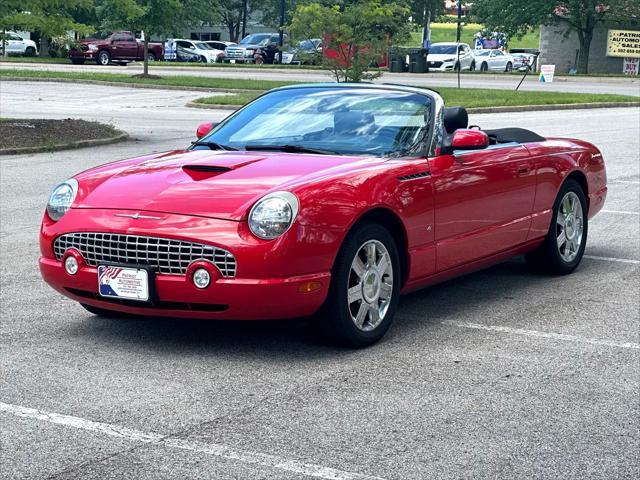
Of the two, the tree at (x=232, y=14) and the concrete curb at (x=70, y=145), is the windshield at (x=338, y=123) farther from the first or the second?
the tree at (x=232, y=14)

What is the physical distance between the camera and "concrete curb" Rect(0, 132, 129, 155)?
17.7m

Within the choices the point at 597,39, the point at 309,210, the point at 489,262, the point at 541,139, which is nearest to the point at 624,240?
the point at 541,139

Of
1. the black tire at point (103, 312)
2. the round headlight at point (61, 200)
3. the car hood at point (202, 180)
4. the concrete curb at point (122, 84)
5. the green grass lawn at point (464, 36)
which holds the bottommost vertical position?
the green grass lawn at point (464, 36)

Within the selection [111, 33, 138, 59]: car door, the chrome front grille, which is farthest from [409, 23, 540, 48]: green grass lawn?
the chrome front grille

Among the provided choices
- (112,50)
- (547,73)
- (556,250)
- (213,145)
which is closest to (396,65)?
(547,73)

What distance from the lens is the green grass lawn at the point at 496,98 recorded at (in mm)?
29922

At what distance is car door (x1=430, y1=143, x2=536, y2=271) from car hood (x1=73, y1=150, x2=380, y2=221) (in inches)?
24.8

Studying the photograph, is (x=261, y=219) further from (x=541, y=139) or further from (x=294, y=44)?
(x=294, y=44)

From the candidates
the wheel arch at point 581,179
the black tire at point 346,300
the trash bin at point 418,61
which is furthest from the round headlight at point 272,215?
the trash bin at point 418,61

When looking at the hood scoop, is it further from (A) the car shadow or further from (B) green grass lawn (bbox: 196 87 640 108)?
(B) green grass lawn (bbox: 196 87 640 108)

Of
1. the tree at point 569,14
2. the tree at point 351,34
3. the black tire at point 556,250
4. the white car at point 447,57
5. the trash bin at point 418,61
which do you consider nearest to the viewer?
the black tire at point 556,250

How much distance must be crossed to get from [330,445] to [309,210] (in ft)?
5.21

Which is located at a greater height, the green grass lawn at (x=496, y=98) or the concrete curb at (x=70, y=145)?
the concrete curb at (x=70, y=145)

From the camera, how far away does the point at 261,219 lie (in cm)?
602
